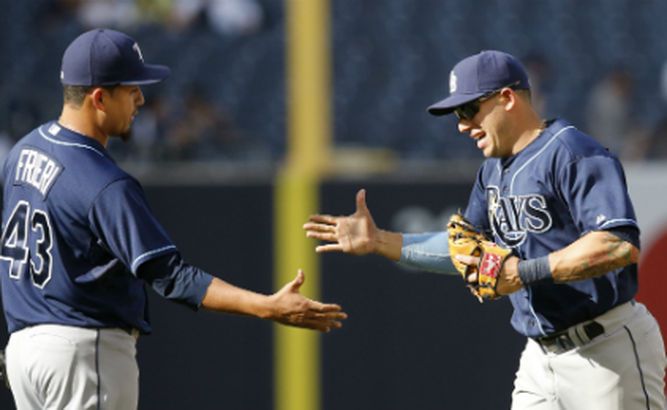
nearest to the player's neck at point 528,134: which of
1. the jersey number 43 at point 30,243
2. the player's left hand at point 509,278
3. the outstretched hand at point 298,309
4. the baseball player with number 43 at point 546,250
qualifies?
the baseball player with number 43 at point 546,250

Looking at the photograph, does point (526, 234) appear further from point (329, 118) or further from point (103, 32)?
point (329, 118)

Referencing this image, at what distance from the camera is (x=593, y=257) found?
427cm

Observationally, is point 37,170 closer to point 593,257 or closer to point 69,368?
point 69,368

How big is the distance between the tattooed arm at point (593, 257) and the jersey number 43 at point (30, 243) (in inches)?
64.3

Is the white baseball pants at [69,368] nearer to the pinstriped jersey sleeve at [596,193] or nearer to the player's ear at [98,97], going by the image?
the player's ear at [98,97]

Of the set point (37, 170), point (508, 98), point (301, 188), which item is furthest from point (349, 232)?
point (301, 188)

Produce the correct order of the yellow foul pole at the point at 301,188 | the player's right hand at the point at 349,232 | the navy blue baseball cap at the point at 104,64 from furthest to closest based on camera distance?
the yellow foul pole at the point at 301,188 → the player's right hand at the point at 349,232 → the navy blue baseball cap at the point at 104,64

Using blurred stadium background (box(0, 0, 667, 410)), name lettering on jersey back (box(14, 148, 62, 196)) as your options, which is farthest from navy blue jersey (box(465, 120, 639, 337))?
blurred stadium background (box(0, 0, 667, 410))

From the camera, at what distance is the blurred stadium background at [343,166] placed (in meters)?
7.73

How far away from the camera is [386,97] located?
8.16 m

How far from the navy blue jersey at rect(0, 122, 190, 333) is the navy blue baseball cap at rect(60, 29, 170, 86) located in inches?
7.6

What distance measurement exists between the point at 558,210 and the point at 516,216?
0.55 ft

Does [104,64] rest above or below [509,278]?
above

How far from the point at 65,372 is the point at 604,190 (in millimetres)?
1830
